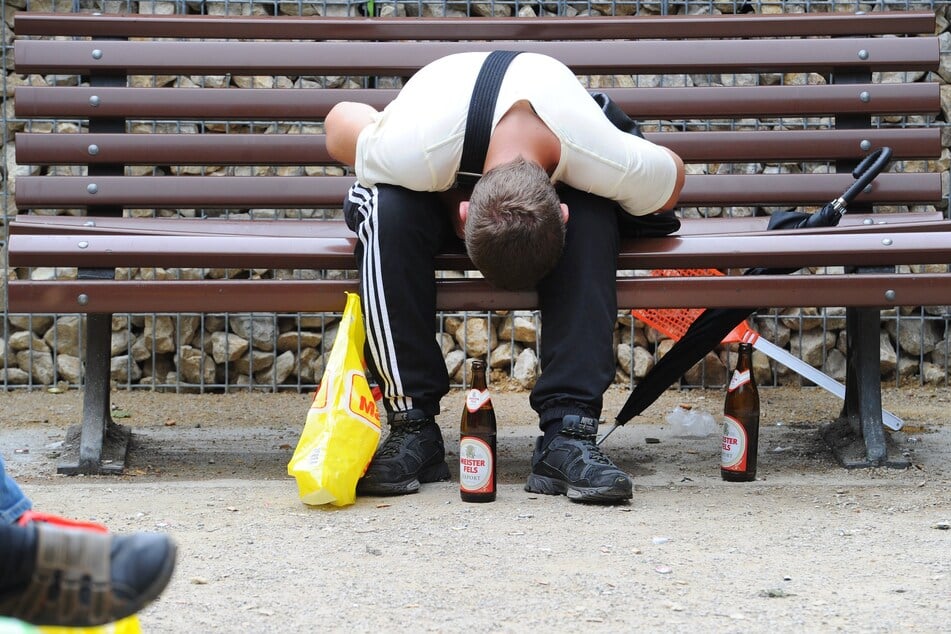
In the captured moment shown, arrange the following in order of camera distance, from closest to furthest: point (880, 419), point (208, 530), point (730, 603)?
point (730, 603) → point (208, 530) → point (880, 419)

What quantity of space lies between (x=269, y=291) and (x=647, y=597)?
141 cm

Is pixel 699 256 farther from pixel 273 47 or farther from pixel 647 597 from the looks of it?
pixel 273 47

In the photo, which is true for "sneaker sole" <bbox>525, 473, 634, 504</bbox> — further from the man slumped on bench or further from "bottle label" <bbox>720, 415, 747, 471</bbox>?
"bottle label" <bbox>720, 415, 747, 471</bbox>

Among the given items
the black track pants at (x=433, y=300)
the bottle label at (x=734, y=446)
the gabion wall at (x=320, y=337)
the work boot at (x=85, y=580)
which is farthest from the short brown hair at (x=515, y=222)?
the gabion wall at (x=320, y=337)

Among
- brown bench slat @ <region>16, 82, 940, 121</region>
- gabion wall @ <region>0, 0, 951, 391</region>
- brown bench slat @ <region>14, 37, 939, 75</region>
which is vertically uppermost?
brown bench slat @ <region>14, 37, 939, 75</region>

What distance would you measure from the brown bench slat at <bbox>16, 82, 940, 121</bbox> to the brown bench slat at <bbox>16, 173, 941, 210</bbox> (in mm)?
209

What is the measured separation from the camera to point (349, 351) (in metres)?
3.06

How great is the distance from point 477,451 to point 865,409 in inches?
48.7

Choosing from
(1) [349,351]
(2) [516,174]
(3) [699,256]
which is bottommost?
(1) [349,351]

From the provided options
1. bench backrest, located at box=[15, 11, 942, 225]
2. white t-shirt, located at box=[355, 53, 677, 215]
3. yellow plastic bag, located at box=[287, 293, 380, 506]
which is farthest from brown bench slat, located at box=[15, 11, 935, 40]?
yellow plastic bag, located at box=[287, 293, 380, 506]

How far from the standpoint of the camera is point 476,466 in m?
2.90

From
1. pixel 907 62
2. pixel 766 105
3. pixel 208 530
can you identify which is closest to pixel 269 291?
pixel 208 530

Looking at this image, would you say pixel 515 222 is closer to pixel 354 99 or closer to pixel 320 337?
pixel 354 99

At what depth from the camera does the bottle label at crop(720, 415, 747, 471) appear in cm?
323
